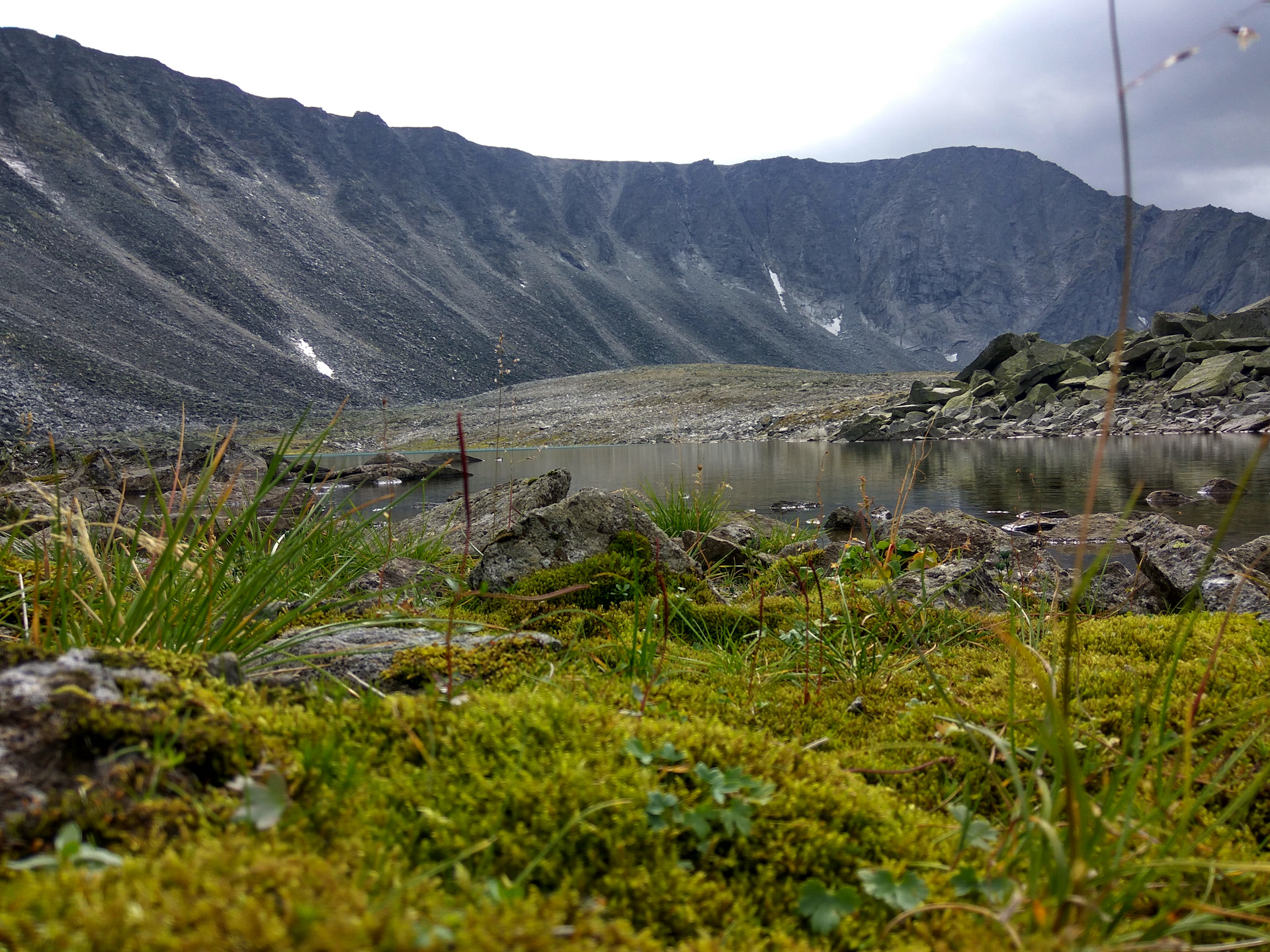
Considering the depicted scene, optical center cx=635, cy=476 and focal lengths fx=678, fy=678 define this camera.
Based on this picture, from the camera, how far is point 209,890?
92 centimetres

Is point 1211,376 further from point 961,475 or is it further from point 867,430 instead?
point 961,475

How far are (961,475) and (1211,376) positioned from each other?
2290cm

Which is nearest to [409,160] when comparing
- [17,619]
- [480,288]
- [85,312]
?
[480,288]

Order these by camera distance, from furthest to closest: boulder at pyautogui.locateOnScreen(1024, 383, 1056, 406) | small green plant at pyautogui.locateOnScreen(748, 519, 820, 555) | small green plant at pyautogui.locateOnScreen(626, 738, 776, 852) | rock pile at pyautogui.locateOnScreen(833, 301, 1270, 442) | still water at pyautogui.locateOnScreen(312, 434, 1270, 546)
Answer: boulder at pyautogui.locateOnScreen(1024, 383, 1056, 406) < rock pile at pyautogui.locateOnScreen(833, 301, 1270, 442) < still water at pyautogui.locateOnScreen(312, 434, 1270, 546) < small green plant at pyautogui.locateOnScreen(748, 519, 820, 555) < small green plant at pyautogui.locateOnScreen(626, 738, 776, 852)

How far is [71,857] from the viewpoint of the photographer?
96 centimetres

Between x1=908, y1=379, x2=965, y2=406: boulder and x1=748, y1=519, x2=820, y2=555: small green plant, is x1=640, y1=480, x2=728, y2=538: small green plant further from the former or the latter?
x1=908, y1=379, x2=965, y2=406: boulder

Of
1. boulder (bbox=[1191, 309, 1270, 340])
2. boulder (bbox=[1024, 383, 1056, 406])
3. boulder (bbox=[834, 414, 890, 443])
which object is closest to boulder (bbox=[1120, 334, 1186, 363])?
boulder (bbox=[1191, 309, 1270, 340])

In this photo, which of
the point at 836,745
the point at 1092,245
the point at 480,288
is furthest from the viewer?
the point at 1092,245

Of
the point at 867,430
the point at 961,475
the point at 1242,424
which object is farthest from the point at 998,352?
the point at 961,475

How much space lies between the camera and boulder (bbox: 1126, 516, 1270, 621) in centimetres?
439

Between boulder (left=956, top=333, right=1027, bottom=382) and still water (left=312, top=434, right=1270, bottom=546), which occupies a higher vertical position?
boulder (left=956, top=333, right=1027, bottom=382)

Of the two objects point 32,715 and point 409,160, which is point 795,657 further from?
point 409,160

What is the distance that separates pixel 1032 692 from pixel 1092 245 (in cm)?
23610

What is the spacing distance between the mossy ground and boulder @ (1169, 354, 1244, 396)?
40170 millimetres
